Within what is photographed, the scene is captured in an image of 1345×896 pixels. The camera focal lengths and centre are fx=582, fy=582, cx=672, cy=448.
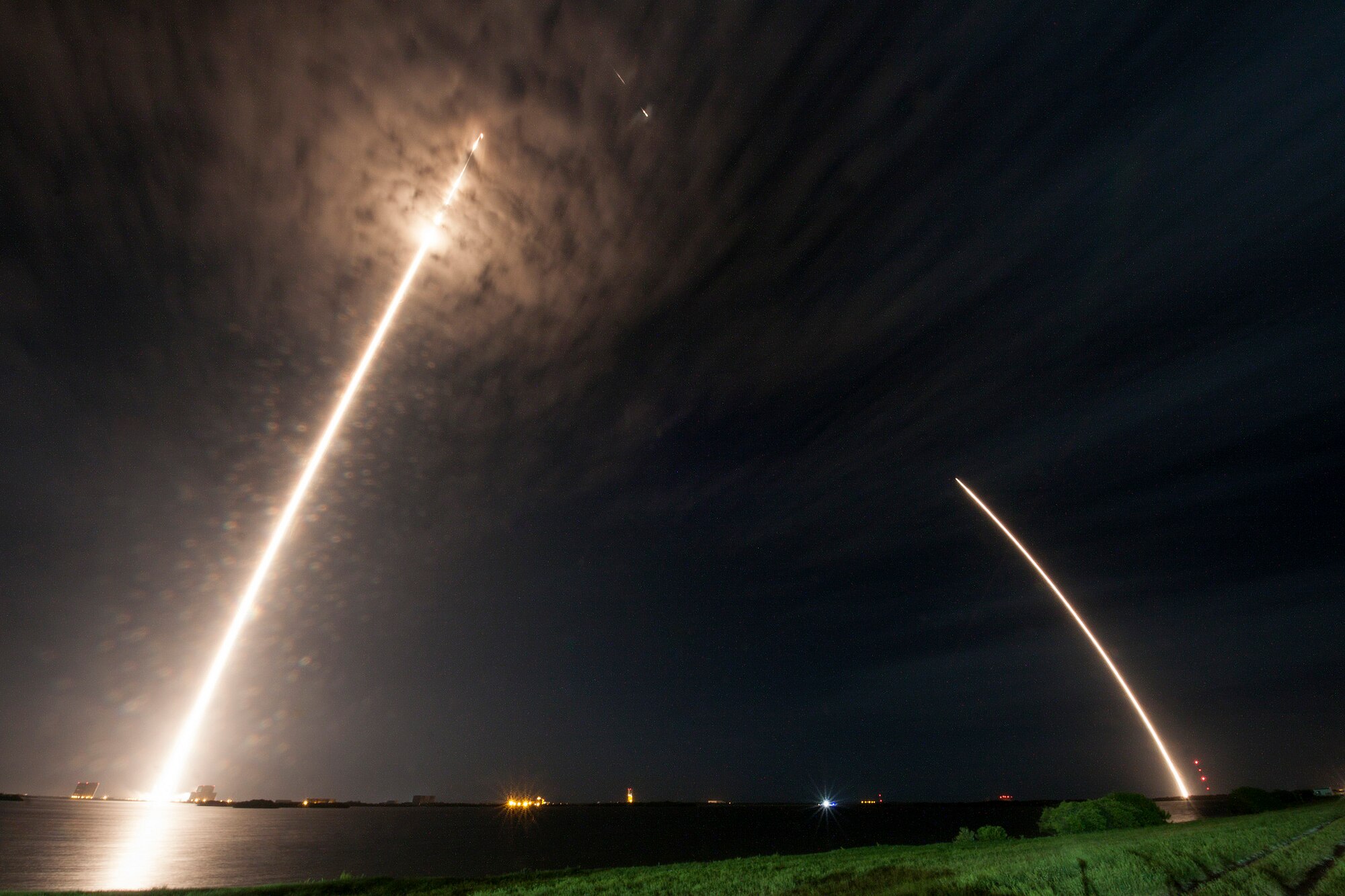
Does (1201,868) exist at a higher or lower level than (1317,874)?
higher

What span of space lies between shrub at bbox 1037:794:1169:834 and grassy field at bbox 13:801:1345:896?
12.8 metres

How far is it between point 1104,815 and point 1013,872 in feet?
141

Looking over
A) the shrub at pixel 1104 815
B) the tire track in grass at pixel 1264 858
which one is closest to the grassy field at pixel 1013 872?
the tire track in grass at pixel 1264 858

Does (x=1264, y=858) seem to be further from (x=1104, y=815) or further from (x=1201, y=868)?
(x=1104, y=815)

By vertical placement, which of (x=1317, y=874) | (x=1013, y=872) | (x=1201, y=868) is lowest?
(x=1317, y=874)

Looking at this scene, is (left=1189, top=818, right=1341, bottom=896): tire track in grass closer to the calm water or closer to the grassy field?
the grassy field

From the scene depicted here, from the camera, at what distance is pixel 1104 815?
50062 mm

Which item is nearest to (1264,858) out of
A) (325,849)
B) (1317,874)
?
(1317,874)

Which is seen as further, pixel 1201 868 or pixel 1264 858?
pixel 1264 858

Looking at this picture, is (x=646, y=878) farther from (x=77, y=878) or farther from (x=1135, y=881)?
(x=77, y=878)

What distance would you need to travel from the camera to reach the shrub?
48850mm

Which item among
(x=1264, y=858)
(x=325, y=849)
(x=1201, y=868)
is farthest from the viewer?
(x=325, y=849)

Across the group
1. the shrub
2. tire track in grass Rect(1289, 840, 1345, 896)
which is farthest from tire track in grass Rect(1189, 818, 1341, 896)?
the shrub

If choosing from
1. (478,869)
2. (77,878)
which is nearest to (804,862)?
(478,869)
